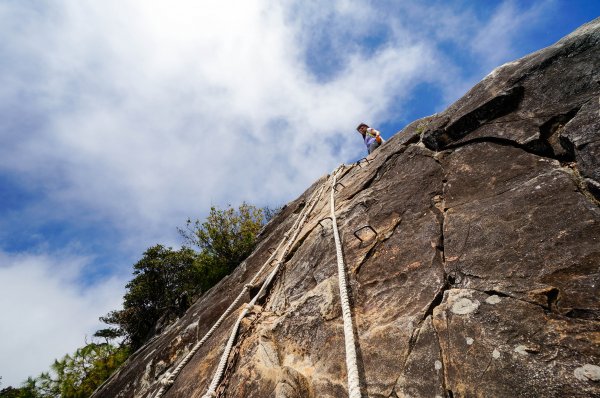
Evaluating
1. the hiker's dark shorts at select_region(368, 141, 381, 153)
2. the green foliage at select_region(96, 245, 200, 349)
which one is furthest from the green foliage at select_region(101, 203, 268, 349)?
the hiker's dark shorts at select_region(368, 141, 381, 153)

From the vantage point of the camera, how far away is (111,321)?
849 inches

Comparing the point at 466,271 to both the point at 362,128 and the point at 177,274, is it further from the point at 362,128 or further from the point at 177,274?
the point at 177,274

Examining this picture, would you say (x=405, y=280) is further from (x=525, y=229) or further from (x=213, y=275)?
(x=213, y=275)

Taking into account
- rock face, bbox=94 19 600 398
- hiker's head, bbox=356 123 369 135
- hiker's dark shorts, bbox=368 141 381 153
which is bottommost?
rock face, bbox=94 19 600 398

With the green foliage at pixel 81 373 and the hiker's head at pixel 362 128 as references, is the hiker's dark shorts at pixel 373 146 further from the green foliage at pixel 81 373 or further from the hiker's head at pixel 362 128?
the green foliage at pixel 81 373

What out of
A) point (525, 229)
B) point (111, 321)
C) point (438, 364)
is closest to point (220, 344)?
point (438, 364)

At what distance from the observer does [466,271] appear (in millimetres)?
3656

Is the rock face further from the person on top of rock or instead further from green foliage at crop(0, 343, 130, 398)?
green foliage at crop(0, 343, 130, 398)

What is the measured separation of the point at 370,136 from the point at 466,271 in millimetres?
10033

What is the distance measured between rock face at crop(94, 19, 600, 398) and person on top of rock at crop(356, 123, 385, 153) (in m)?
5.10

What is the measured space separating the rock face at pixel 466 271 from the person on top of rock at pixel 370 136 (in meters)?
5.10

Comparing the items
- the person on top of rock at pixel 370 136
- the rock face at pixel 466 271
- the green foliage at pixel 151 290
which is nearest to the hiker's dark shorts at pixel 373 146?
the person on top of rock at pixel 370 136

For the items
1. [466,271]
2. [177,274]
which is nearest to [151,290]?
[177,274]

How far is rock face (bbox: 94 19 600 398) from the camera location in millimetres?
2721
